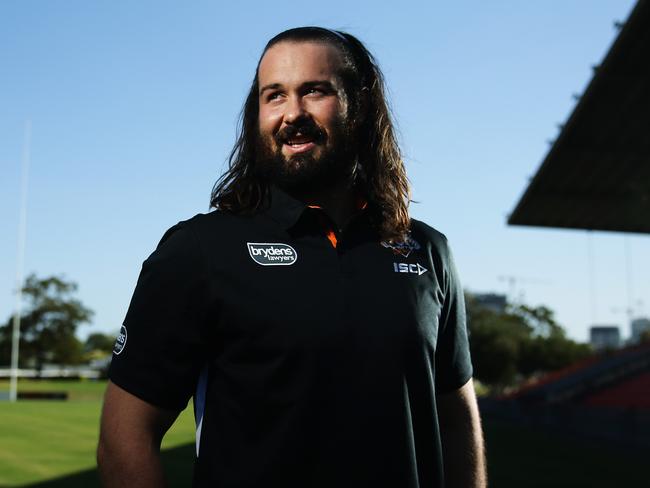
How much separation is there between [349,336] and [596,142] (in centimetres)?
2635

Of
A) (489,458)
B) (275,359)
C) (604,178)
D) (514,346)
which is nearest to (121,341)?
(275,359)

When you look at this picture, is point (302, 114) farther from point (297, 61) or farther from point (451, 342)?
point (451, 342)

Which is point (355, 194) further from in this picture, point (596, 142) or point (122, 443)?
point (596, 142)

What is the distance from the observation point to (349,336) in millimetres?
2236

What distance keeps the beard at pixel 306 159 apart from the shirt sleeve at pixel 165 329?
39 centimetres

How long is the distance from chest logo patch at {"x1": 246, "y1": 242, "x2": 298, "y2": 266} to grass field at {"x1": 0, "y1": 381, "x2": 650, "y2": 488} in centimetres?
1064

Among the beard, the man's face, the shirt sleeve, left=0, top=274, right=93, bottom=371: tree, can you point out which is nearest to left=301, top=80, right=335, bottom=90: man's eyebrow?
the man's face

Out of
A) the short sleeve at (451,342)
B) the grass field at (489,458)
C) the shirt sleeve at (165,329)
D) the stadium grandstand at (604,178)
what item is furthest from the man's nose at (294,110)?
the stadium grandstand at (604,178)

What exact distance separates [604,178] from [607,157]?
1303 mm

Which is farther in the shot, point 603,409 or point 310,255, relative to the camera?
point 603,409

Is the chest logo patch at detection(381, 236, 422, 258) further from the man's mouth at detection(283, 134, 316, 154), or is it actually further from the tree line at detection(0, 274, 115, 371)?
the tree line at detection(0, 274, 115, 371)

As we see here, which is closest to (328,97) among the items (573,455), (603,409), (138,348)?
(138,348)

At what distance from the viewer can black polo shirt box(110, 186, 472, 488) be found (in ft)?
7.22

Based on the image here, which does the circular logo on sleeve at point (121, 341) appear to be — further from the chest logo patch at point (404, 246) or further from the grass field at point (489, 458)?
the grass field at point (489, 458)
